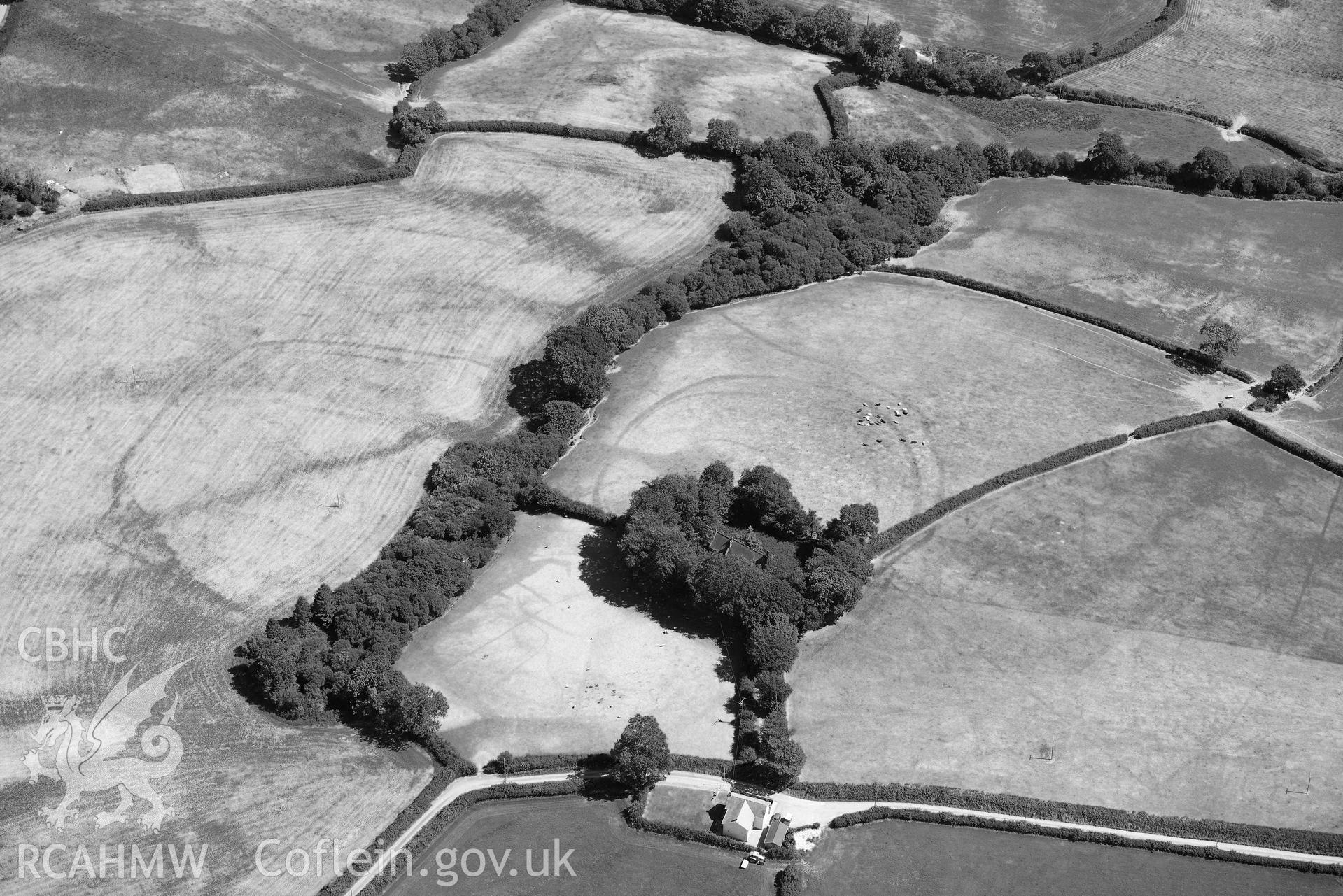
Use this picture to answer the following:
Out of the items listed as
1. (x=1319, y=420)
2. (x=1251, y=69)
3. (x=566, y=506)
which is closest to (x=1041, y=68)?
(x=1251, y=69)

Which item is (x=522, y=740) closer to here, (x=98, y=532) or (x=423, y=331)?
(x=98, y=532)

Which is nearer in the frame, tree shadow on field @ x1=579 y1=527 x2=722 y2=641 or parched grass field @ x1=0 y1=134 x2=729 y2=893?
parched grass field @ x1=0 y1=134 x2=729 y2=893

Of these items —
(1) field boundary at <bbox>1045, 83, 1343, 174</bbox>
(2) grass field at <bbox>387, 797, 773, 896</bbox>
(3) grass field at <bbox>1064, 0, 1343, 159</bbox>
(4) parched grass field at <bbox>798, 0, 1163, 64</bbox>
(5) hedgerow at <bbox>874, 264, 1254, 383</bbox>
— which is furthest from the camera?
(4) parched grass field at <bbox>798, 0, 1163, 64</bbox>

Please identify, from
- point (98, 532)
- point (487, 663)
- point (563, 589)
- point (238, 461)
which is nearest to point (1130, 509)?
point (563, 589)

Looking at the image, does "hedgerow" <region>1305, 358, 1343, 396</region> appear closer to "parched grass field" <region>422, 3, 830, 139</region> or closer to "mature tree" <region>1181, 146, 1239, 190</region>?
"mature tree" <region>1181, 146, 1239, 190</region>

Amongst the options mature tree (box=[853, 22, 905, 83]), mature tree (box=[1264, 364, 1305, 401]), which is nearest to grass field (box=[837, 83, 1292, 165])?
mature tree (box=[853, 22, 905, 83])

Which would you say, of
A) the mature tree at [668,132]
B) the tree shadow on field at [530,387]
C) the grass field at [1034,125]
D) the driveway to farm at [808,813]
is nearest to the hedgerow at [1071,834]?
the driveway to farm at [808,813]

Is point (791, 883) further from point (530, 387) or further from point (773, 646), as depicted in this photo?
point (530, 387)
